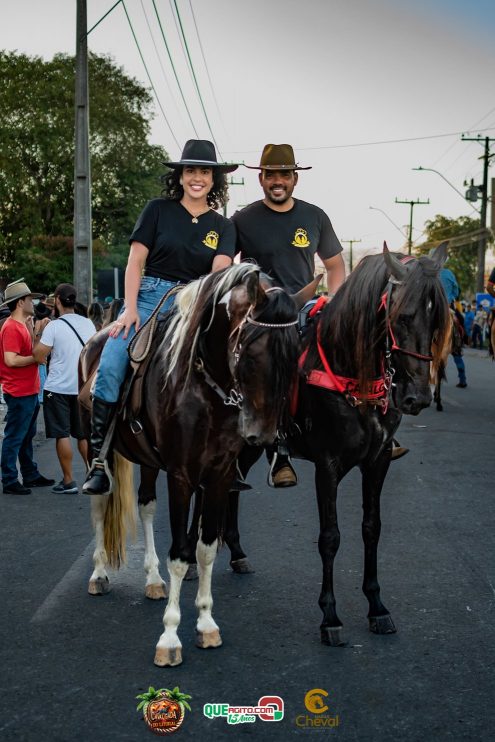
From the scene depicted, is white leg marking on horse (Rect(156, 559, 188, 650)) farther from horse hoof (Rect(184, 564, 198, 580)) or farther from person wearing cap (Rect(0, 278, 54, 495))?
person wearing cap (Rect(0, 278, 54, 495))

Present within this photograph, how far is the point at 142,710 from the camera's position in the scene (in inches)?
152

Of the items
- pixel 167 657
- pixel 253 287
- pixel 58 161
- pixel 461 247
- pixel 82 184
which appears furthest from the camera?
pixel 461 247

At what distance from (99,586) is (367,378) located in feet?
7.48

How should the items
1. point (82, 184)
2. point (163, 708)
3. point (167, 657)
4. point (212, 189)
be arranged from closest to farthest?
point (163, 708), point (167, 657), point (212, 189), point (82, 184)

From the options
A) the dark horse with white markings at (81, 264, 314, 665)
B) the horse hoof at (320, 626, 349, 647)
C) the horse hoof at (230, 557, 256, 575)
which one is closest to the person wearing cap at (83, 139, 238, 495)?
the dark horse with white markings at (81, 264, 314, 665)

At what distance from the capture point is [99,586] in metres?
→ 5.55

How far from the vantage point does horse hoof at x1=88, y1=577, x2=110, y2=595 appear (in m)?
5.53

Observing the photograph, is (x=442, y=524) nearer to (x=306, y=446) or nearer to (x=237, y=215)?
(x=306, y=446)

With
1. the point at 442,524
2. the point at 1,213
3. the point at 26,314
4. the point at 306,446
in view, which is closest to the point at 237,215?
the point at 306,446

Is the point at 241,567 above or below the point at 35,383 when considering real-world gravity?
below

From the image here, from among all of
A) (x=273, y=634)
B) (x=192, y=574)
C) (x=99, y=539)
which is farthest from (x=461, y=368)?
(x=273, y=634)

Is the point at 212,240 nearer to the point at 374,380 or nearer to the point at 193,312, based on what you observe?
the point at 193,312

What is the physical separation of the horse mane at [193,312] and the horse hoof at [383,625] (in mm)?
1764

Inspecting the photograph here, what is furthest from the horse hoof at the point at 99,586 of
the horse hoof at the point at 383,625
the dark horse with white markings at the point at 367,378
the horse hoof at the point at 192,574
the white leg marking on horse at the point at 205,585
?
the horse hoof at the point at 383,625
